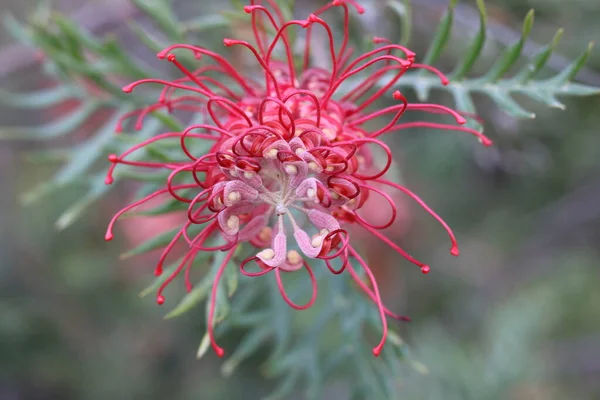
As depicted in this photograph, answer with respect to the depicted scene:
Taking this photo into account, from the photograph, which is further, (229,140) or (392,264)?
(392,264)

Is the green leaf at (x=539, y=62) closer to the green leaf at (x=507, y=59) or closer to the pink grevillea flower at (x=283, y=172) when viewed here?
the green leaf at (x=507, y=59)

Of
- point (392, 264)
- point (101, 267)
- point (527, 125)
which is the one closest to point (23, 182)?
point (101, 267)

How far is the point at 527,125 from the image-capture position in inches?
78.2

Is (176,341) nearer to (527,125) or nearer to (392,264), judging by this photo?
(392,264)

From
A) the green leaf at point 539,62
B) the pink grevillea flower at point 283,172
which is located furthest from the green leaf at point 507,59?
the pink grevillea flower at point 283,172

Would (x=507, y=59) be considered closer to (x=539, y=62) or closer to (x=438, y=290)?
(x=539, y=62)

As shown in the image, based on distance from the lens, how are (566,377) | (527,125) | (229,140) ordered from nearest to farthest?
(229,140), (527,125), (566,377)

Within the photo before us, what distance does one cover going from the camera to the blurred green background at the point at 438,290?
222 cm

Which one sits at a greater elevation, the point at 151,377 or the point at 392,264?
the point at 392,264

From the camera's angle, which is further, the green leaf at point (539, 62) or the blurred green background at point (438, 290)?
the blurred green background at point (438, 290)

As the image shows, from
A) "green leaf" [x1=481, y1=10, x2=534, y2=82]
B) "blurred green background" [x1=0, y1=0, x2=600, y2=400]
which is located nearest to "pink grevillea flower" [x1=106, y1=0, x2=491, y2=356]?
"green leaf" [x1=481, y1=10, x2=534, y2=82]

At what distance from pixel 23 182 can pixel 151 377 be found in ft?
3.89

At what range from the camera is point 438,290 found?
2.97 metres

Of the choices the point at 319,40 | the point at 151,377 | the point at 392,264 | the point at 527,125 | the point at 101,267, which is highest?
the point at 319,40
